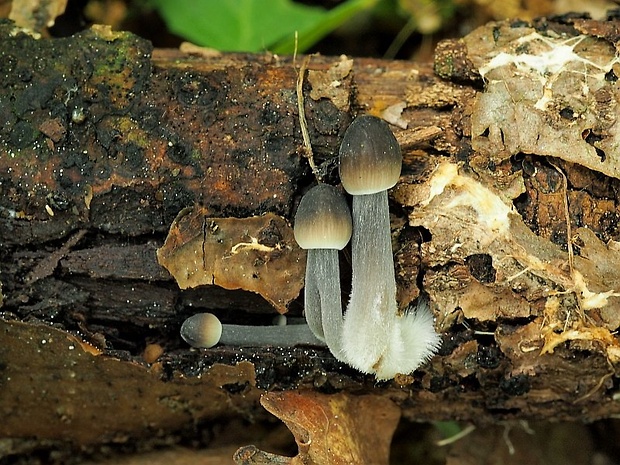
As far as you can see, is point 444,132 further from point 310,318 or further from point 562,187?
point 310,318

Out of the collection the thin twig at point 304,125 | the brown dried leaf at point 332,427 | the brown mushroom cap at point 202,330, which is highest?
the thin twig at point 304,125

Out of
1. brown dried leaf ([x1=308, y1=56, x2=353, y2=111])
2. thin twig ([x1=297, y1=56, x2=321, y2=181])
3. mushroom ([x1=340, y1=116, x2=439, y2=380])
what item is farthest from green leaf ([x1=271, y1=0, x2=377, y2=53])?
mushroom ([x1=340, y1=116, x2=439, y2=380])

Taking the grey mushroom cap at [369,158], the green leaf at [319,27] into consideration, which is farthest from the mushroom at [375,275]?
the green leaf at [319,27]

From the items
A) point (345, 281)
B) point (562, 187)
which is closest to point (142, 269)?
point (345, 281)

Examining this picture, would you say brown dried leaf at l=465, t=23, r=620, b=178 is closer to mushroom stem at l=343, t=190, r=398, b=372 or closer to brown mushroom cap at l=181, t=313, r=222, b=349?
mushroom stem at l=343, t=190, r=398, b=372

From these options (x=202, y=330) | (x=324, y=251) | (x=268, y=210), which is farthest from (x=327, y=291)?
(x=202, y=330)

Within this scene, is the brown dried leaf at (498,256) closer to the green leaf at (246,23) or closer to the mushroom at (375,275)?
the mushroom at (375,275)
